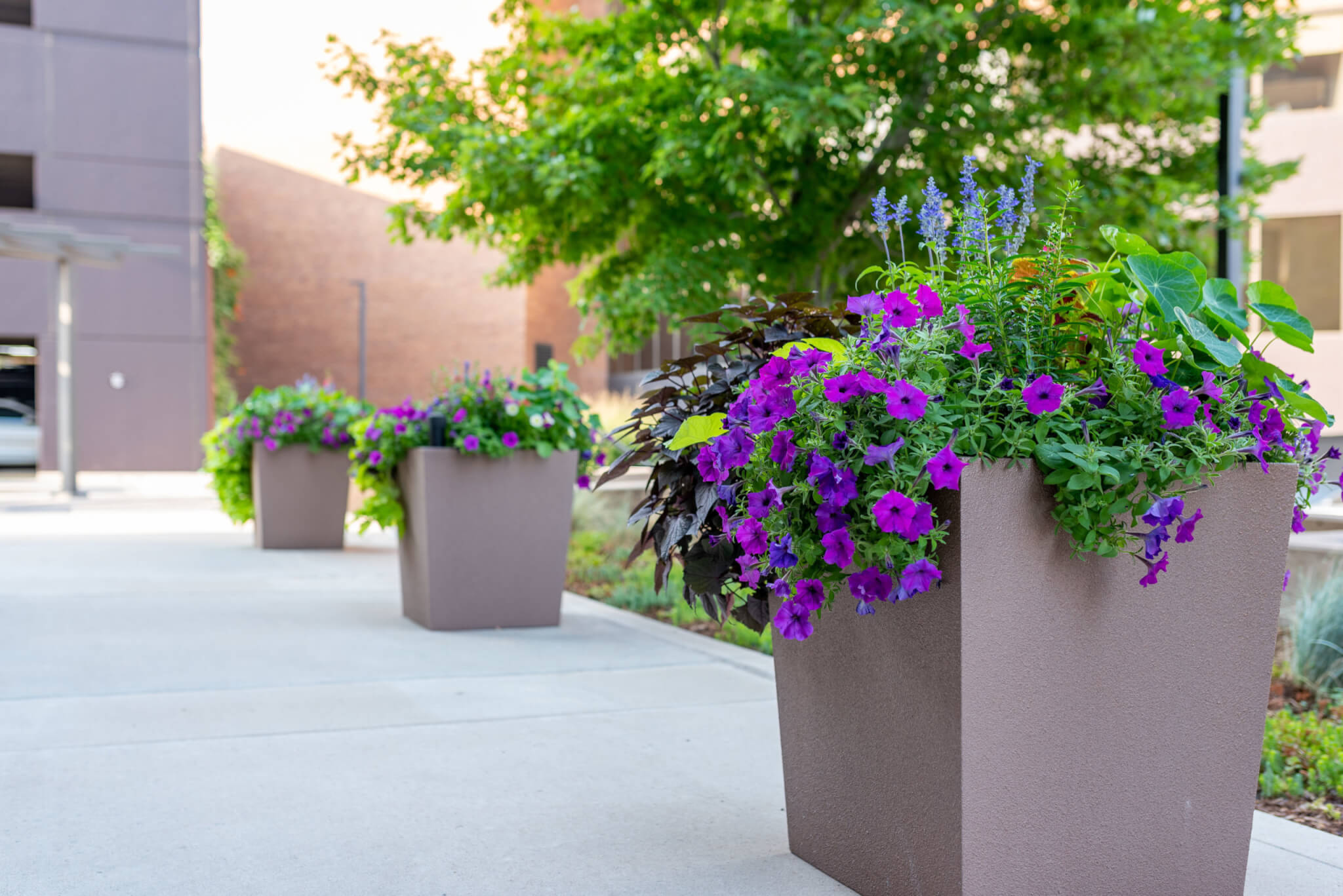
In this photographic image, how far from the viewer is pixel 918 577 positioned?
6.98 ft

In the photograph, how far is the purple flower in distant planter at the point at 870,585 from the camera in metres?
2.19

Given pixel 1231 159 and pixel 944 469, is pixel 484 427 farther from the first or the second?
pixel 1231 159

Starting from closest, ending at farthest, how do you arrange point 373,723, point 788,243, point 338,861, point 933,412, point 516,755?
point 933,412 < point 338,861 < point 516,755 < point 373,723 < point 788,243

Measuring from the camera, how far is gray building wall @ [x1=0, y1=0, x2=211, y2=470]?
25844mm

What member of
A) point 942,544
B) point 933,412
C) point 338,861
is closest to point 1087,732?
point 942,544

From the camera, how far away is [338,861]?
285cm

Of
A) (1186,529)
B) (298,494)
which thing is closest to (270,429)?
(298,494)

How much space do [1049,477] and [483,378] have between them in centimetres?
453

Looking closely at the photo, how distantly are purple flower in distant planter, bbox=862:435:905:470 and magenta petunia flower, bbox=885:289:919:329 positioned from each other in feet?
0.87

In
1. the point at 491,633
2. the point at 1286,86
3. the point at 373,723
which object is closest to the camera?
the point at 373,723

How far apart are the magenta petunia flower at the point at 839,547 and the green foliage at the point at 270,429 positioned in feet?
27.5

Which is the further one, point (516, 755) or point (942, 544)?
point (516, 755)

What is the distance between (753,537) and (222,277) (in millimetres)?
36877

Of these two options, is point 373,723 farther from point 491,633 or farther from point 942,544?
point 942,544
